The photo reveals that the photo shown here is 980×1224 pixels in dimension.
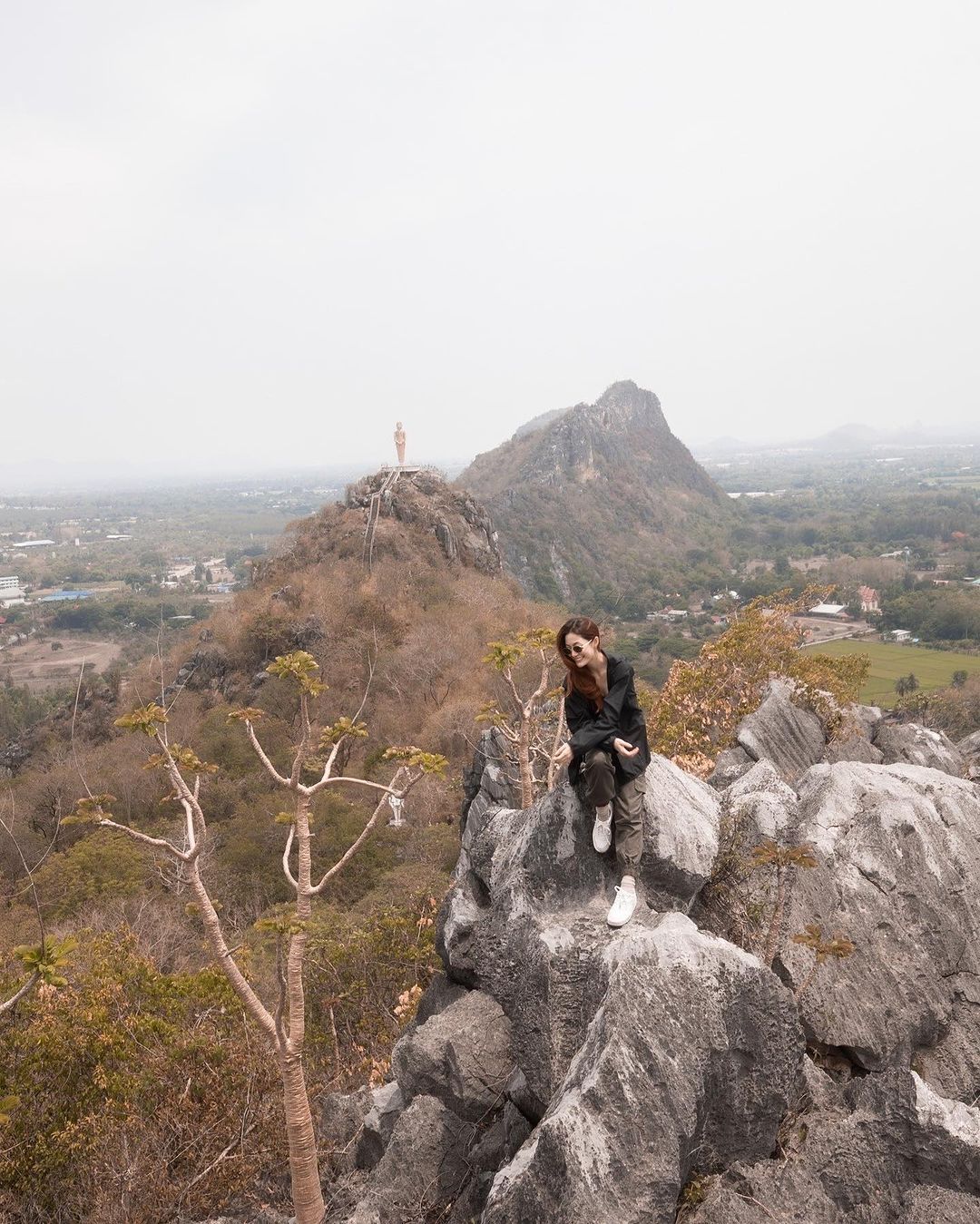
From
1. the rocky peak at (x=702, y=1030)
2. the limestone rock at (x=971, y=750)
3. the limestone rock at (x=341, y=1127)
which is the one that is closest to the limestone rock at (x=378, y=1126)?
the rocky peak at (x=702, y=1030)

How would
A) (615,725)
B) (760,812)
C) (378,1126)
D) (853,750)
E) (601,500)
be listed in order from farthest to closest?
(601,500), (853,750), (760,812), (378,1126), (615,725)

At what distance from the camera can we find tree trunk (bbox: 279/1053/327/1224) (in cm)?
571

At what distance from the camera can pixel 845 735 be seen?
1355 centimetres

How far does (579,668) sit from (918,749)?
33.7ft

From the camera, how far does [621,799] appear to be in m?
5.60

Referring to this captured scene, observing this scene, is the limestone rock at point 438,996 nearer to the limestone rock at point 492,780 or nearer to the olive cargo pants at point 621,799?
the olive cargo pants at point 621,799

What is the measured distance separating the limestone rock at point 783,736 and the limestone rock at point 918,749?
1.22 metres

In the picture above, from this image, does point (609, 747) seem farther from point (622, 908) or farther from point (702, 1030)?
point (702, 1030)

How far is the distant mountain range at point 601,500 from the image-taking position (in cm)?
10394

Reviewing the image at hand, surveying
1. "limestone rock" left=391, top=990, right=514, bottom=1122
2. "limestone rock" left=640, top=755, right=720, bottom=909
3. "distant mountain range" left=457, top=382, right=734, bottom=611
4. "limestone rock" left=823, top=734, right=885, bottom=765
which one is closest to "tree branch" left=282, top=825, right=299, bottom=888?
"limestone rock" left=391, top=990, right=514, bottom=1122

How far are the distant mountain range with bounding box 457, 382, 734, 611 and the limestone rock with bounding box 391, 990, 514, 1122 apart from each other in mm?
88912

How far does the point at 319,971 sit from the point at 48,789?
2105 cm

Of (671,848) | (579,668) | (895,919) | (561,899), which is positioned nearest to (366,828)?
(561,899)

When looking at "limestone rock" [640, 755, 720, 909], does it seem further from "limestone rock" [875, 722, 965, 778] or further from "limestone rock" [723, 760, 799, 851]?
"limestone rock" [875, 722, 965, 778]
